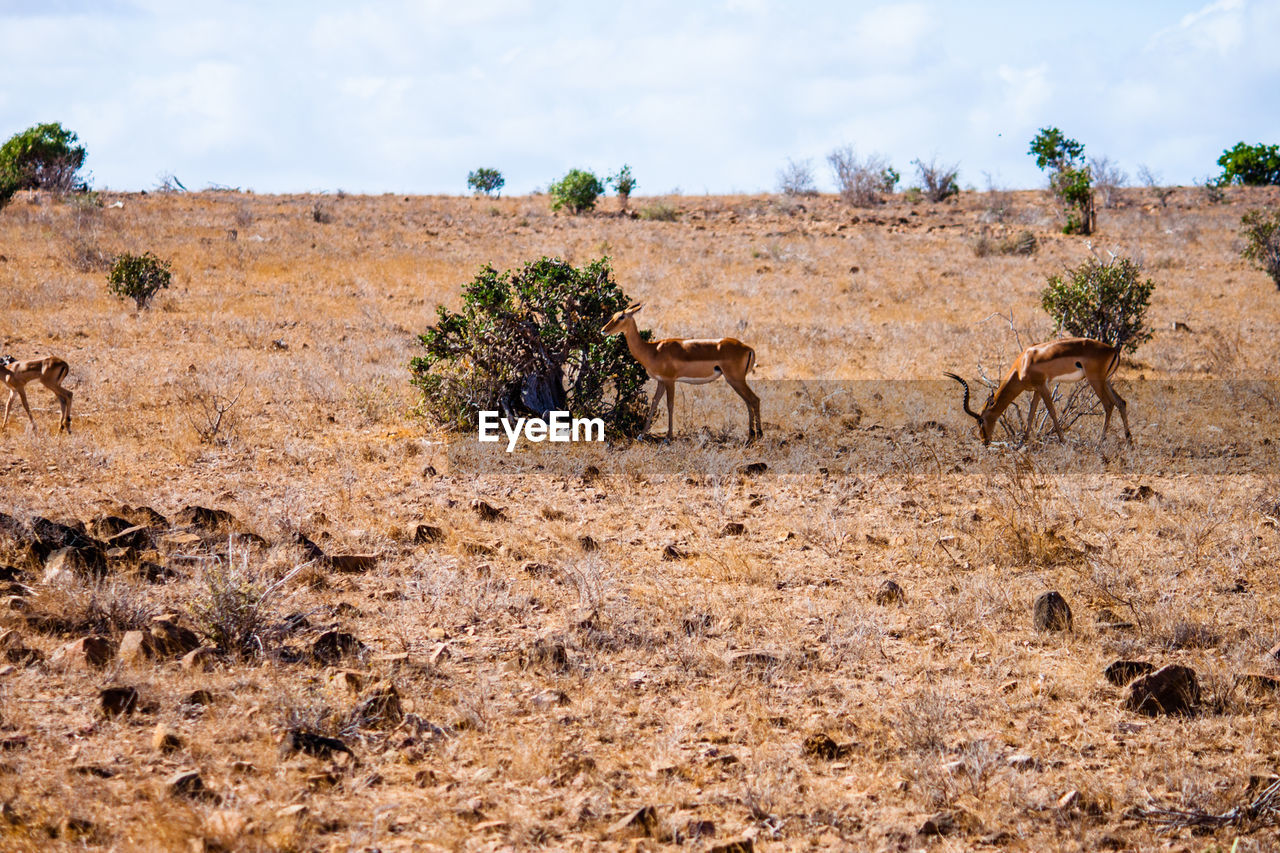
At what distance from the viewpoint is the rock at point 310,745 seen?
4355mm

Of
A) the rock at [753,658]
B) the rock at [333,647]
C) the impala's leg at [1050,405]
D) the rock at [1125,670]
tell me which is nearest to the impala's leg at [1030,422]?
the impala's leg at [1050,405]

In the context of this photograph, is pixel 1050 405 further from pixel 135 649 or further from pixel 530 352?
→ pixel 135 649

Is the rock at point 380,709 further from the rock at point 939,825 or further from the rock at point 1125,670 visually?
the rock at point 1125,670

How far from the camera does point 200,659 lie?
5.14 m

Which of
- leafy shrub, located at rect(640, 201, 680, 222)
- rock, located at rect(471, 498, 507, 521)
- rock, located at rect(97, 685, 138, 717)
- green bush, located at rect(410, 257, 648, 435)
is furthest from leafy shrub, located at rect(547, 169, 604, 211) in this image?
rock, located at rect(97, 685, 138, 717)

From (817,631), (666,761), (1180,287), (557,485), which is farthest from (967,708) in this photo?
(1180,287)

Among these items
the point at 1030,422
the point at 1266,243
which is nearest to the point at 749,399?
the point at 1030,422

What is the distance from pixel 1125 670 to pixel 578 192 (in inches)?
1317

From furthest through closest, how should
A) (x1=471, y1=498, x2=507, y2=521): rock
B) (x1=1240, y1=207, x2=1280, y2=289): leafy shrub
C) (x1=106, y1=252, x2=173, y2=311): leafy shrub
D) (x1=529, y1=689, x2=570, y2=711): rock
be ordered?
(x1=1240, y1=207, x2=1280, y2=289): leafy shrub < (x1=106, y1=252, x2=173, y2=311): leafy shrub < (x1=471, y1=498, x2=507, y2=521): rock < (x1=529, y1=689, x2=570, y2=711): rock

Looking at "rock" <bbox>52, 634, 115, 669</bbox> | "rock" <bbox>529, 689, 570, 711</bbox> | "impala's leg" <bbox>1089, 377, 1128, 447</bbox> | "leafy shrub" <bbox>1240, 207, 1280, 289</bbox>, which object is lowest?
"rock" <bbox>529, 689, 570, 711</bbox>

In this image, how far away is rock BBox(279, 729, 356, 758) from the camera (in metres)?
4.36

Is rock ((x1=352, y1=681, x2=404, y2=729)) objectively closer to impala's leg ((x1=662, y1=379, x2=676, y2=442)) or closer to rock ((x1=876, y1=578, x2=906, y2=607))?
rock ((x1=876, y1=578, x2=906, y2=607))

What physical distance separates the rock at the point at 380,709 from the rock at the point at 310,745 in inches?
9.3

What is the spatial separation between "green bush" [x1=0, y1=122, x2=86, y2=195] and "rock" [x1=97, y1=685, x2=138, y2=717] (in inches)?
1402
